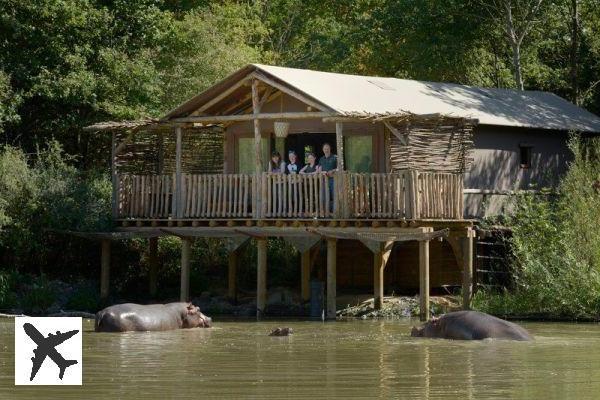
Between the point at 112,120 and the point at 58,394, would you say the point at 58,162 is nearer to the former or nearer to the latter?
the point at 112,120

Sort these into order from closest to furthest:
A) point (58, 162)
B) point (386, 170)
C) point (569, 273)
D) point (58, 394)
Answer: point (58, 394), point (569, 273), point (386, 170), point (58, 162)

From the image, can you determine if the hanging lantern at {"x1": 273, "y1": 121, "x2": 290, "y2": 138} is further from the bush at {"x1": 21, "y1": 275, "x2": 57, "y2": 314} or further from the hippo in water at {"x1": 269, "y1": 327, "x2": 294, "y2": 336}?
the hippo in water at {"x1": 269, "y1": 327, "x2": 294, "y2": 336}

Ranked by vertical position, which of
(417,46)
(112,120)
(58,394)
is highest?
(417,46)

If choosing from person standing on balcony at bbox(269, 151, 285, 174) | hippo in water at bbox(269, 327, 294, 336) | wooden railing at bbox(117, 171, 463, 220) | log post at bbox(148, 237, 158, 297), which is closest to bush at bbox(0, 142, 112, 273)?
wooden railing at bbox(117, 171, 463, 220)

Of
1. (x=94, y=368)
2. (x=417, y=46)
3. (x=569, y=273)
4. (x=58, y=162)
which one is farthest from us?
(x=417, y=46)

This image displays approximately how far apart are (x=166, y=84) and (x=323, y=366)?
21406 mm

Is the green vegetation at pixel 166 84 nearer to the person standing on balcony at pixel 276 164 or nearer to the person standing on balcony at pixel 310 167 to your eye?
the person standing on balcony at pixel 276 164

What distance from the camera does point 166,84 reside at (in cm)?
3994

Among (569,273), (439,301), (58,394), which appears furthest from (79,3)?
(58,394)

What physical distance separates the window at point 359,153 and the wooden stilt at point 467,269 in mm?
2868

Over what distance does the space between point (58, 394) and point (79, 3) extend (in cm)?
2132

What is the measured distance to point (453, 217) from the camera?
1212 inches

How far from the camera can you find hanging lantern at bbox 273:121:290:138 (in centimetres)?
3283

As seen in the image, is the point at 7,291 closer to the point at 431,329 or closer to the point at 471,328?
the point at 431,329
